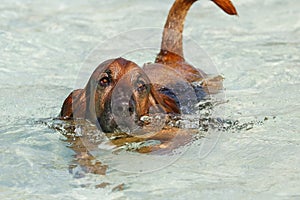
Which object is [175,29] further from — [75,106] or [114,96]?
[114,96]

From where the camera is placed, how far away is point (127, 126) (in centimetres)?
417

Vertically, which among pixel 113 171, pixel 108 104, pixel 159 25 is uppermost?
pixel 159 25

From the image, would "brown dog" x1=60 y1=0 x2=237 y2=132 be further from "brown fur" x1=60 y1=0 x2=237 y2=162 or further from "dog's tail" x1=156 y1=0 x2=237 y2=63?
"dog's tail" x1=156 y1=0 x2=237 y2=63

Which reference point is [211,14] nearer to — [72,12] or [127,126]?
Answer: [72,12]

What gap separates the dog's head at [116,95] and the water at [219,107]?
311 mm

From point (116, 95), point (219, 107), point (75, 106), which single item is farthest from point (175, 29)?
point (116, 95)

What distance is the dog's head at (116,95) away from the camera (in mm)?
4082

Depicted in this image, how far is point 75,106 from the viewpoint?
175 inches

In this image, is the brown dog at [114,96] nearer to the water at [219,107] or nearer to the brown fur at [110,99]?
the brown fur at [110,99]

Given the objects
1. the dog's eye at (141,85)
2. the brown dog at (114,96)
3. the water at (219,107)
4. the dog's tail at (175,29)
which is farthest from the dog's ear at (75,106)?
the dog's tail at (175,29)

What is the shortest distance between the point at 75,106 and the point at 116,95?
1.57 feet

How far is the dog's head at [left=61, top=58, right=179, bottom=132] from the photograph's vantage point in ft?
13.4

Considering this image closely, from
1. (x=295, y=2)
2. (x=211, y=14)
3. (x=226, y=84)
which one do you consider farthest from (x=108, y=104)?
(x=295, y=2)

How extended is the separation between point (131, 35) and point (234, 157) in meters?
4.08
